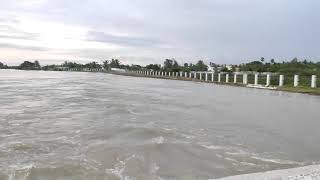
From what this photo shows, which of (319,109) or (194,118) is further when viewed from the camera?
(319,109)

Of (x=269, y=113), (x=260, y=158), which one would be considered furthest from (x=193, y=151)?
(x=269, y=113)

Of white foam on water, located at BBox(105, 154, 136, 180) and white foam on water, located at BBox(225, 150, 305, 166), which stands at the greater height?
white foam on water, located at BBox(105, 154, 136, 180)

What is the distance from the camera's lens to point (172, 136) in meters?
10.5

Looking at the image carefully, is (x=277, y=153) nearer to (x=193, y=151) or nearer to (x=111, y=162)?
(x=193, y=151)

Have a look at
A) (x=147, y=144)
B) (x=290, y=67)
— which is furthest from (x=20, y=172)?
(x=290, y=67)

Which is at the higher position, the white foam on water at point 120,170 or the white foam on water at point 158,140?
the white foam on water at point 158,140

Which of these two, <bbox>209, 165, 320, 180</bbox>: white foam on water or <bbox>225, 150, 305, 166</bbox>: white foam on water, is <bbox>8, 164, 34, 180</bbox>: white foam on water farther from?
<bbox>225, 150, 305, 166</bbox>: white foam on water

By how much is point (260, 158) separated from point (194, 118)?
6.02 meters

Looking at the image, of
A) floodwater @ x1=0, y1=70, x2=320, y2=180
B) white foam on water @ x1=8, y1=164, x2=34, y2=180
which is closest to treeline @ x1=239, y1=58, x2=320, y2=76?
floodwater @ x1=0, y1=70, x2=320, y2=180

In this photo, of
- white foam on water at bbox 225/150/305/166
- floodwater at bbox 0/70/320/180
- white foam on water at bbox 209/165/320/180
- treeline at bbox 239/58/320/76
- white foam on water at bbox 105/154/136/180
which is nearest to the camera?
white foam on water at bbox 209/165/320/180

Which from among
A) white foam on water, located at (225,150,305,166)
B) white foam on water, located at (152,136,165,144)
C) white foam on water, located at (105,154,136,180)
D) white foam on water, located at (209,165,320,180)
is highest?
white foam on water, located at (209,165,320,180)

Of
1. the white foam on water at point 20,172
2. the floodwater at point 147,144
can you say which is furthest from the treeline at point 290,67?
the white foam on water at point 20,172

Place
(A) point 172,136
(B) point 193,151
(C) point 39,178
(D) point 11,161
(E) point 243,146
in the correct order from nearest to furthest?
1. (C) point 39,178
2. (D) point 11,161
3. (B) point 193,151
4. (E) point 243,146
5. (A) point 172,136

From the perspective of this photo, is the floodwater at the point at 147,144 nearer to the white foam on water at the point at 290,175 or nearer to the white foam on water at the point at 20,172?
the white foam on water at the point at 20,172
